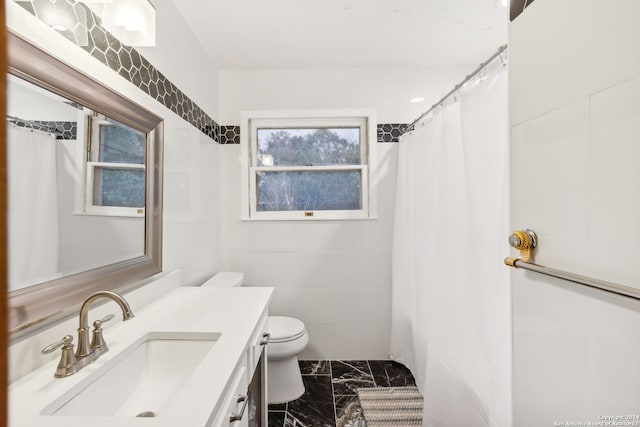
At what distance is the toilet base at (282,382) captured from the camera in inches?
72.5

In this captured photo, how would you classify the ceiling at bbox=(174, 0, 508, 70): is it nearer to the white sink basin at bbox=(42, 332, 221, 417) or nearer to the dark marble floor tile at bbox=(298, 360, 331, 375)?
the white sink basin at bbox=(42, 332, 221, 417)

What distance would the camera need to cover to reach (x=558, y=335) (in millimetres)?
753

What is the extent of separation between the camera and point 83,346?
83 cm

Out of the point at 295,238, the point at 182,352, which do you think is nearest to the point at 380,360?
the point at 295,238

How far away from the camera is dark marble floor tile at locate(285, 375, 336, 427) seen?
66.9 inches

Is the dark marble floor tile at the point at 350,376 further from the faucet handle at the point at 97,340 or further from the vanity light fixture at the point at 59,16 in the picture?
the vanity light fixture at the point at 59,16

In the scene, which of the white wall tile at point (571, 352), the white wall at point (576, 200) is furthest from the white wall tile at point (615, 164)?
the white wall tile at point (571, 352)

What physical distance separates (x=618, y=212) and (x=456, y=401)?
47.5 inches

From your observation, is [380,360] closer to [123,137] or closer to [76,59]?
[123,137]

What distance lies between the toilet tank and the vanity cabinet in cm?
62

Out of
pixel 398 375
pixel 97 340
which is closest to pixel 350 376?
pixel 398 375

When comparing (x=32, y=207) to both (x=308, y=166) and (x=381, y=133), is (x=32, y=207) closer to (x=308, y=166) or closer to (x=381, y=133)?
(x=308, y=166)

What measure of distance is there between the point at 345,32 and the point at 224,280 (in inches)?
70.1

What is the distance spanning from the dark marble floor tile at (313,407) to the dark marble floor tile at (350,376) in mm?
69
